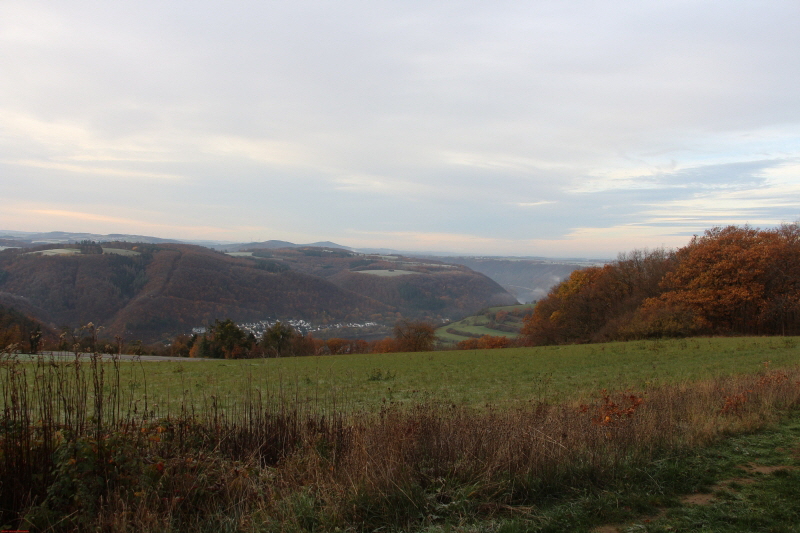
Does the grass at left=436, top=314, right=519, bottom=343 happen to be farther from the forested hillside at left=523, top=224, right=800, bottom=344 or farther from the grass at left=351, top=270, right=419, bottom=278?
the grass at left=351, top=270, right=419, bottom=278

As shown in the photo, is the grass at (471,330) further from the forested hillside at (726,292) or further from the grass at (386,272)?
the grass at (386,272)

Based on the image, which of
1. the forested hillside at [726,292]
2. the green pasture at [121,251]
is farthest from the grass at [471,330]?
the green pasture at [121,251]

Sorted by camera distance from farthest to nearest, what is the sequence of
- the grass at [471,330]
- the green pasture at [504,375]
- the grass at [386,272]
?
the grass at [386,272]
the grass at [471,330]
the green pasture at [504,375]

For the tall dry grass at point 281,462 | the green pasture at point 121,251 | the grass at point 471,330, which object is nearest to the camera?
the tall dry grass at point 281,462

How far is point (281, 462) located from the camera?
220 inches

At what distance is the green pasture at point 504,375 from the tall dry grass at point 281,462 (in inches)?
199

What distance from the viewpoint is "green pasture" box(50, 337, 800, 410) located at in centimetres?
1301

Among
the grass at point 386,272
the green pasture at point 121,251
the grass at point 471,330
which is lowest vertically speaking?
the grass at point 471,330

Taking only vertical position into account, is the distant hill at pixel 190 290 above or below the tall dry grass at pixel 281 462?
below

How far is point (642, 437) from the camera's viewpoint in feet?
19.7

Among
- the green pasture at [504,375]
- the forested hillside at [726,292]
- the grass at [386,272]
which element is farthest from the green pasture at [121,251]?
the forested hillside at [726,292]

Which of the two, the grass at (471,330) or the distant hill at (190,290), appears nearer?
the grass at (471,330)

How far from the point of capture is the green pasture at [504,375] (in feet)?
42.7

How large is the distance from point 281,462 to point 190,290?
12182 centimetres
